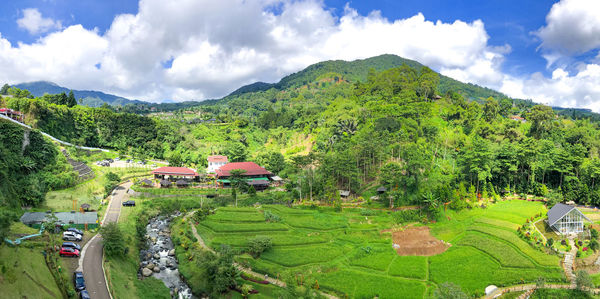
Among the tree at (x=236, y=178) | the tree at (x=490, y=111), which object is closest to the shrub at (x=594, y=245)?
the tree at (x=490, y=111)

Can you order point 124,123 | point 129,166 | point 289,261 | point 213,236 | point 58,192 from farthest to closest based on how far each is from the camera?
point 124,123 < point 129,166 < point 58,192 < point 213,236 < point 289,261

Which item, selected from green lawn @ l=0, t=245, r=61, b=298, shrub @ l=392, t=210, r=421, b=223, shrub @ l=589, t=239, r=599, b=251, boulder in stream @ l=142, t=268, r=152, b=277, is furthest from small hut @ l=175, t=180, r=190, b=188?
shrub @ l=589, t=239, r=599, b=251

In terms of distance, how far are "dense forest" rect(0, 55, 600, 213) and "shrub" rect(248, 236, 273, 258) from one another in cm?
1872

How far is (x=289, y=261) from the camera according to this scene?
32031mm

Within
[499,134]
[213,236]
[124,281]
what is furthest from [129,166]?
[499,134]

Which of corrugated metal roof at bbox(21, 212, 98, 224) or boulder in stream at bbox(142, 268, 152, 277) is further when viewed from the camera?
corrugated metal roof at bbox(21, 212, 98, 224)

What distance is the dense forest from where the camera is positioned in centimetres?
5103

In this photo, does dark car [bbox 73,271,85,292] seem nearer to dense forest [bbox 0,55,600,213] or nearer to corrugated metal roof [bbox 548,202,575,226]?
dense forest [bbox 0,55,600,213]

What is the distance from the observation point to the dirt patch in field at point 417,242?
34844mm

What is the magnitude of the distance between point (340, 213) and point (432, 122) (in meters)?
41.8

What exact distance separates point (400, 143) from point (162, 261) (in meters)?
48.9

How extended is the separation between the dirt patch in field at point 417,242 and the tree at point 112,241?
29.8 meters

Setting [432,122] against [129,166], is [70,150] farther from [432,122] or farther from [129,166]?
[432,122]

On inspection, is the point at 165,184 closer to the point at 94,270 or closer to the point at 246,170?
the point at 246,170
